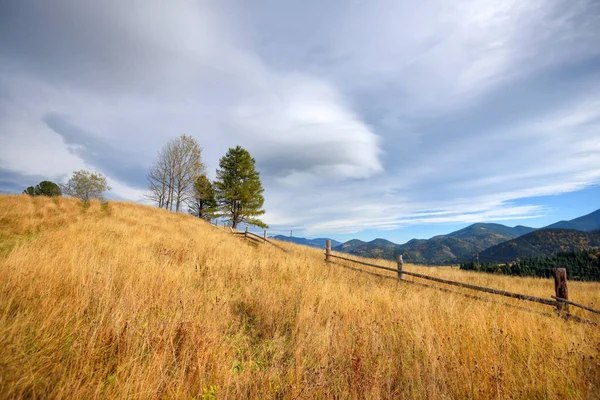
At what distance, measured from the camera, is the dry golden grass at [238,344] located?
2281mm

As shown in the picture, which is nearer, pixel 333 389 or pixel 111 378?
pixel 111 378

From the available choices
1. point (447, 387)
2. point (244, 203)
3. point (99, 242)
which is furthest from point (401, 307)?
point (244, 203)

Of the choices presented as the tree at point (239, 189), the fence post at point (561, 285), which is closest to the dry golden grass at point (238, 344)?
the fence post at point (561, 285)

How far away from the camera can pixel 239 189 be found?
30719mm

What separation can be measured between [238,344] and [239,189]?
1108 inches

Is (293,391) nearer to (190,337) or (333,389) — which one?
(333,389)

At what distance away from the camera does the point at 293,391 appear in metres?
2.38

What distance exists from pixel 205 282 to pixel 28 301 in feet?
9.60

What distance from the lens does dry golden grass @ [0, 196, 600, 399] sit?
7.48 feet

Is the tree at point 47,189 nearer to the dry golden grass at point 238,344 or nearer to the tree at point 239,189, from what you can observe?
the tree at point 239,189

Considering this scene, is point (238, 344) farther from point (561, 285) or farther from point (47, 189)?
point (47, 189)

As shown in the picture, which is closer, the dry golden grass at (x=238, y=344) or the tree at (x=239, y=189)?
the dry golden grass at (x=238, y=344)

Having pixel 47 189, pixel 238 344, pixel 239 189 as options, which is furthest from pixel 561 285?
pixel 47 189

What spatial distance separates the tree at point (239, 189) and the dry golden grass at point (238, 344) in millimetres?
25254
